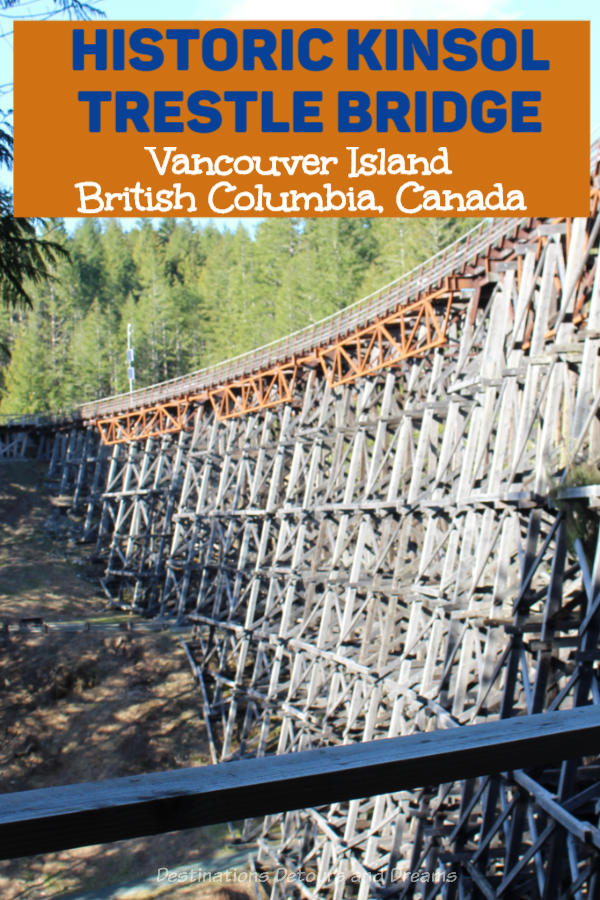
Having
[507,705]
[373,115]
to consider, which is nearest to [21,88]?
[373,115]

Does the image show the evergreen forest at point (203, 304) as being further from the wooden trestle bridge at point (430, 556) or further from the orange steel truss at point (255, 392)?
the wooden trestle bridge at point (430, 556)

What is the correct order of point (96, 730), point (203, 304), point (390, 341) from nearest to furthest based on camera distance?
point (390, 341)
point (96, 730)
point (203, 304)

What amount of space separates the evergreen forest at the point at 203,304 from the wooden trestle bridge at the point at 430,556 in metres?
16.9

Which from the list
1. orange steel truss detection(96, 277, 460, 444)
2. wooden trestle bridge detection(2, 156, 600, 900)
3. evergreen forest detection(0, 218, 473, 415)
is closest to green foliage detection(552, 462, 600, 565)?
wooden trestle bridge detection(2, 156, 600, 900)

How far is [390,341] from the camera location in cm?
1476

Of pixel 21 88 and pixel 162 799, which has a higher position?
pixel 21 88

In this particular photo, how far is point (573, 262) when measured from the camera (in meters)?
8.72

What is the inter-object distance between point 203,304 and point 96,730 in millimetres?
40809

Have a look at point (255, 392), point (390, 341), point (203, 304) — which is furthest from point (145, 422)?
point (203, 304)

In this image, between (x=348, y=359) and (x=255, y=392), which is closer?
(x=348, y=359)

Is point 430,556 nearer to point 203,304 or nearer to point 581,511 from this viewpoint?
point 581,511

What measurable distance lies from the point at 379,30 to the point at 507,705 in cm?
836

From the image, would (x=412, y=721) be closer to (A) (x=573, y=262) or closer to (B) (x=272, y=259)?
(A) (x=573, y=262)

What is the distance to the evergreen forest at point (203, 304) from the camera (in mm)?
40062
